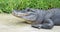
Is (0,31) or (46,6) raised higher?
(46,6)

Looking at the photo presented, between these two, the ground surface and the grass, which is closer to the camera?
the ground surface

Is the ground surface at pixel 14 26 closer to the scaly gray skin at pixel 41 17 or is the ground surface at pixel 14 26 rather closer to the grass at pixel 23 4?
the scaly gray skin at pixel 41 17

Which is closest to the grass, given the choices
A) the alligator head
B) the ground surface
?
the ground surface

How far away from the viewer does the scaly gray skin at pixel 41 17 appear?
3.51m

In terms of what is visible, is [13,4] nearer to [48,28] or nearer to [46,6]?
[46,6]

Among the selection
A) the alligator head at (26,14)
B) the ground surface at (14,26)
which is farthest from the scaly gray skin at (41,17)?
the ground surface at (14,26)

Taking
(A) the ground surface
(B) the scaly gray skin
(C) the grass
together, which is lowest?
(A) the ground surface

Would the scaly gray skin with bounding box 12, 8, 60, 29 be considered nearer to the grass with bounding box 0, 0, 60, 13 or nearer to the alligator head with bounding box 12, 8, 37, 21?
the alligator head with bounding box 12, 8, 37, 21

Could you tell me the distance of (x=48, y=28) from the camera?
3.42 m

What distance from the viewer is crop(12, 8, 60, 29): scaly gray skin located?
11.5 ft

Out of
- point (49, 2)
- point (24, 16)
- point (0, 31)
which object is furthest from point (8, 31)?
point (49, 2)

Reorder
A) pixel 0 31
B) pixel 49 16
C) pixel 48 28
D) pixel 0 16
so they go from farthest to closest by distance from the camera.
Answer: pixel 0 16
pixel 49 16
pixel 48 28
pixel 0 31

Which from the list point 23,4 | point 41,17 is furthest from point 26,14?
point 23,4

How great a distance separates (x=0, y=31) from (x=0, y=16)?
44.8 inches
